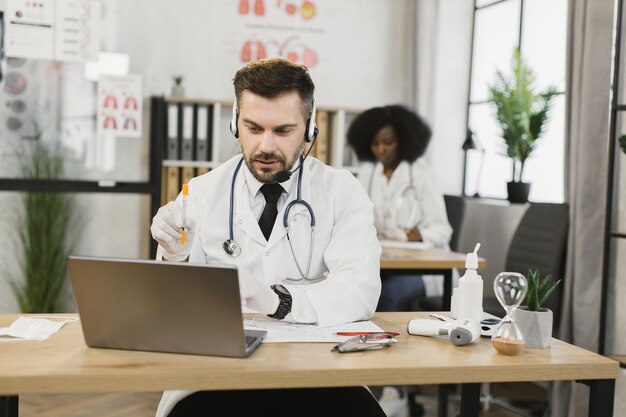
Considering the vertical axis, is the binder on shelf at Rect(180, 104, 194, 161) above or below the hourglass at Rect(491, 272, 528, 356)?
above

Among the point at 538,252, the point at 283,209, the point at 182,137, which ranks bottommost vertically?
the point at 538,252

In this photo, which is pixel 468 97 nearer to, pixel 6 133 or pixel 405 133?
pixel 405 133

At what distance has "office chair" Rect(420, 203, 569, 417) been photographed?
3312 millimetres

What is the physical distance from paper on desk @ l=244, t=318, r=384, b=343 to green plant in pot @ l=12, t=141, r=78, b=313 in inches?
127

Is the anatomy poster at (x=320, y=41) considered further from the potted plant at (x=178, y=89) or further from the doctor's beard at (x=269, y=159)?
the doctor's beard at (x=269, y=159)

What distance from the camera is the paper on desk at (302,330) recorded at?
1495 millimetres

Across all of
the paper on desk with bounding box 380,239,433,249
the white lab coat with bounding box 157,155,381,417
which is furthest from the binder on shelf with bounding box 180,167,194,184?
the white lab coat with bounding box 157,155,381,417

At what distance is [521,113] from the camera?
4.04 metres

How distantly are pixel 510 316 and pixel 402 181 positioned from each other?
264cm

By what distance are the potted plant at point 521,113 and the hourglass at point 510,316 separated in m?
2.62

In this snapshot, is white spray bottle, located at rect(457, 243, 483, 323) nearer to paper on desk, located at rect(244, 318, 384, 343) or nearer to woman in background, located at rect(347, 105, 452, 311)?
paper on desk, located at rect(244, 318, 384, 343)

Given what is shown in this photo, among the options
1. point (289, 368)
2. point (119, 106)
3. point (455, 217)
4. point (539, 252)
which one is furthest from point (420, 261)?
point (119, 106)

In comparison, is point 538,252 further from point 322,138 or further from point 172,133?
point 172,133

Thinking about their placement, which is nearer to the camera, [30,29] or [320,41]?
[30,29]
